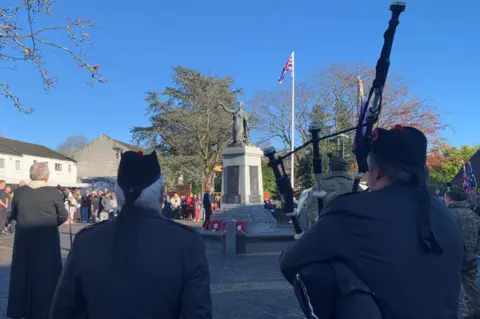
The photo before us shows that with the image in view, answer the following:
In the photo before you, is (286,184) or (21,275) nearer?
(286,184)

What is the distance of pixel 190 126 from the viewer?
42094mm

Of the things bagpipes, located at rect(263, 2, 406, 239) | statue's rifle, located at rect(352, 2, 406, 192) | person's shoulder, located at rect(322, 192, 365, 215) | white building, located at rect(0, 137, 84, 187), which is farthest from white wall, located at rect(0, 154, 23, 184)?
person's shoulder, located at rect(322, 192, 365, 215)

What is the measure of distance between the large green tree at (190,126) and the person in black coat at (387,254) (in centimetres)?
3973

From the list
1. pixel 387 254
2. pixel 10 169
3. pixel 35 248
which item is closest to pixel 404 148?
pixel 387 254

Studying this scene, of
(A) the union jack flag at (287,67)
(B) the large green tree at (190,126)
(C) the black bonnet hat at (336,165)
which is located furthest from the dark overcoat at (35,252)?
(B) the large green tree at (190,126)

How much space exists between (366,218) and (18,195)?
5.14m

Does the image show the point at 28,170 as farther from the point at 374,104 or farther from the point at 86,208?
the point at 374,104

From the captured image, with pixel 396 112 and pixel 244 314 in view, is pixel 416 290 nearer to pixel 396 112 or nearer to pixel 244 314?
pixel 244 314

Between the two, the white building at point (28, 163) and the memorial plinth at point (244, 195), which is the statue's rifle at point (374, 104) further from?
the white building at point (28, 163)

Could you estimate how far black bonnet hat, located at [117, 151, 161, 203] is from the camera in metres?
2.31

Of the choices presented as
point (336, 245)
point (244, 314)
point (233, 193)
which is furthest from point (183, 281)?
point (233, 193)

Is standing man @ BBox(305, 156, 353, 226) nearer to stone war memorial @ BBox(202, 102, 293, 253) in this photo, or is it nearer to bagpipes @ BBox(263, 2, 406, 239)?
bagpipes @ BBox(263, 2, 406, 239)

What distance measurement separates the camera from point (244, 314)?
252 inches

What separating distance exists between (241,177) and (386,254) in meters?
15.4
